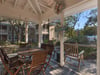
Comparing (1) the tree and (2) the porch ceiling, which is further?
(2) the porch ceiling

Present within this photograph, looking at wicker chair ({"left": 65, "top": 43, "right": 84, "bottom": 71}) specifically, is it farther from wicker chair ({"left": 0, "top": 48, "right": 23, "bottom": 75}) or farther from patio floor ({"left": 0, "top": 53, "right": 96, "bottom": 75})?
wicker chair ({"left": 0, "top": 48, "right": 23, "bottom": 75})

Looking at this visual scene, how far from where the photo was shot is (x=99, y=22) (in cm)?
170

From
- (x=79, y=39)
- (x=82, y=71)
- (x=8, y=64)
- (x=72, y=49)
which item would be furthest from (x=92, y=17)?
(x=8, y=64)

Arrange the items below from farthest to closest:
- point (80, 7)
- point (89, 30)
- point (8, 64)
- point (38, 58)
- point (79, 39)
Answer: point (79, 39)
point (80, 7)
point (89, 30)
point (8, 64)
point (38, 58)

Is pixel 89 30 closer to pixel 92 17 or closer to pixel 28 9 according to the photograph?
pixel 92 17

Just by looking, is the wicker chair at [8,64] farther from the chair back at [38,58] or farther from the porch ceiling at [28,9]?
the porch ceiling at [28,9]

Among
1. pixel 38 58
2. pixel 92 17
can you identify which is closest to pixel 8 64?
pixel 38 58

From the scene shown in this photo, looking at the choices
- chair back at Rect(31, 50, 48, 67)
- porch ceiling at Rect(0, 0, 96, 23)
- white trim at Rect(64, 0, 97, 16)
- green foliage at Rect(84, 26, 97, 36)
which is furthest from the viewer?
porch ceiling at Rect(0, 0, 96, 23)

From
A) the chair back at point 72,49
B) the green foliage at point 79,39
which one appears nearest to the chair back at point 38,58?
the chair back at point 72,49

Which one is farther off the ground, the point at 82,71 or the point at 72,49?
the point at 72,49

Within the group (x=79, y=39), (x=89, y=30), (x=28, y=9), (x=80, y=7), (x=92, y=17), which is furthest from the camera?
(x=28, y=9)

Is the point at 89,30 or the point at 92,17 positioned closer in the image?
the point at 92,17

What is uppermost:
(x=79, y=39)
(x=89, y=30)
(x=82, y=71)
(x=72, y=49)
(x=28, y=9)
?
(x=28, y=9)

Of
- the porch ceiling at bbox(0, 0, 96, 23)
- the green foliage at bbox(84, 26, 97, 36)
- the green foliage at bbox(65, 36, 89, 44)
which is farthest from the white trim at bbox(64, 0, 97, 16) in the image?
the green foliage at bbox(65, 36, 89, 44)
